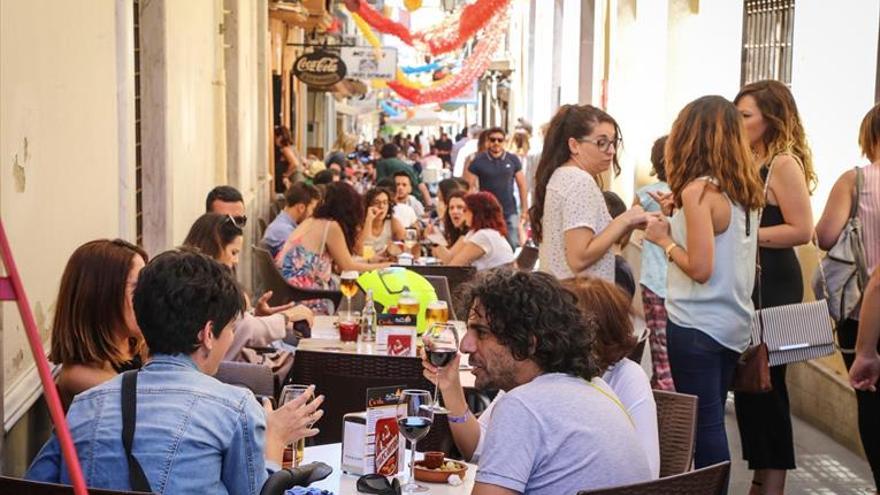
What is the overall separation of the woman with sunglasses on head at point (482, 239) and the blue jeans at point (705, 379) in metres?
3.74

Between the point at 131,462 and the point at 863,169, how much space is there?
3.84 meters

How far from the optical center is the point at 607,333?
3.99 meters

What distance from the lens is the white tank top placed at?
18.8 ft

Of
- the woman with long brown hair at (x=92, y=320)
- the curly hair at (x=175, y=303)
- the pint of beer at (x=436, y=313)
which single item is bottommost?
the pint of beer at (x=436, y=313)

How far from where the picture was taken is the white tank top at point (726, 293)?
18.8 feet

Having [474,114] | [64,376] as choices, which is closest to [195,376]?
[64,376]

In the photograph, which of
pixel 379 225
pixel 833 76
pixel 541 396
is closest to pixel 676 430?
pixel 541 396

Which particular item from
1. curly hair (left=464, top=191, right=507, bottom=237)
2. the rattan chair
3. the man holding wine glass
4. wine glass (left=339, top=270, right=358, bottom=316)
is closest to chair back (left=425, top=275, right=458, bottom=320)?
the rattan chair

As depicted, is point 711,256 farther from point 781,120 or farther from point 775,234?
point 781,120

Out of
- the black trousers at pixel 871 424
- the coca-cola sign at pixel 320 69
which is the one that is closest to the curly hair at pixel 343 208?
the black trousers at pixel 871 424

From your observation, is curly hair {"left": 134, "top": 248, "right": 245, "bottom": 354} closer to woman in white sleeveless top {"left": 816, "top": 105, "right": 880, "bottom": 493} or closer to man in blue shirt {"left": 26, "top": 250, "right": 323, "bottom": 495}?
man in blue shirt {"left": 26, "top": 250, "right": 323, "bottom": 495}

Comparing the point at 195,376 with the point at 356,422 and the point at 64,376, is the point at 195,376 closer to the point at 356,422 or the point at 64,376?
the point at 356,422

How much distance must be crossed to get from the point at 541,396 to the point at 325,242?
236 inches

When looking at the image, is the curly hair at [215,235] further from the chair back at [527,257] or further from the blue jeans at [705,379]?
the chair back at [527,257]
